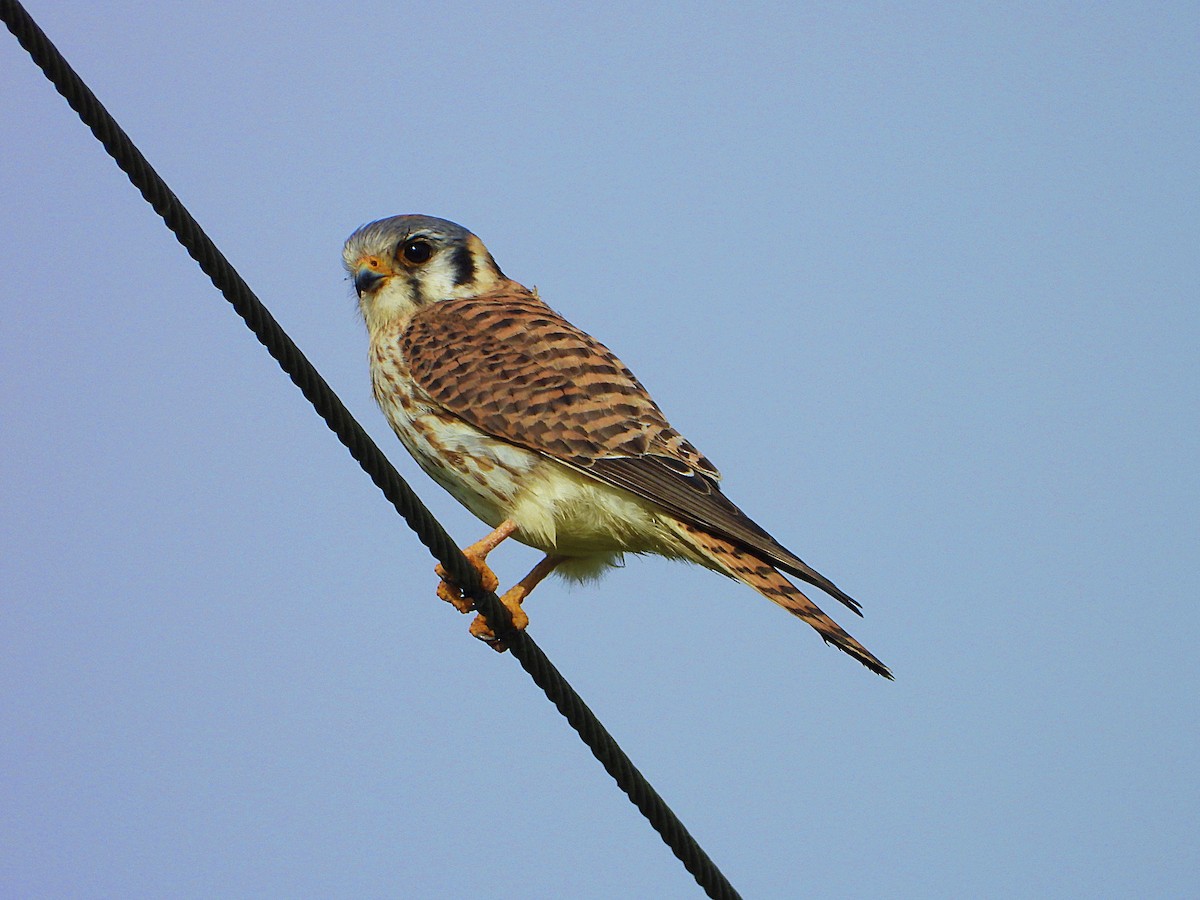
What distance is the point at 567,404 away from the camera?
4547 millimetres

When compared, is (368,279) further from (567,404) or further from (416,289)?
(567,404)

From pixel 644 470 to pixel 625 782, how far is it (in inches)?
53.3

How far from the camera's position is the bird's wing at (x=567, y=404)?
4.26 meters

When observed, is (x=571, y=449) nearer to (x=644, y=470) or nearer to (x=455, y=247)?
(x=644, y=470)

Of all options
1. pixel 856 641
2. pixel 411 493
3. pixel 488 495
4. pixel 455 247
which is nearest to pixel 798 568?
pixel 856 641

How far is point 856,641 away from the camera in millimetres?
3820

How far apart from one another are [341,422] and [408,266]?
98.8 inches

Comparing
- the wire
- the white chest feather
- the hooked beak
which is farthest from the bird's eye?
the wire

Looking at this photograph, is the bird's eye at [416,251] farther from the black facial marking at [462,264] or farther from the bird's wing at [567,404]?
the bird's wing at [567,404]

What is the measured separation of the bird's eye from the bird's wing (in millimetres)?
284

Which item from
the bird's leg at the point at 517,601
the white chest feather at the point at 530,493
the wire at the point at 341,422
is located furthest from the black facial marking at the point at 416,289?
the wire at the point at 341,422

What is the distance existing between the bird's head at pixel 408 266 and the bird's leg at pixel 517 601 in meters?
1.04

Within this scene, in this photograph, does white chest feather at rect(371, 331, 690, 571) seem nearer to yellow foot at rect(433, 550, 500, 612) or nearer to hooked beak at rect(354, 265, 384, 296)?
yellow foot at rect(433, 550, 500, 612)


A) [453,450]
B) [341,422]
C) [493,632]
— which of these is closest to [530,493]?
[453,450]
